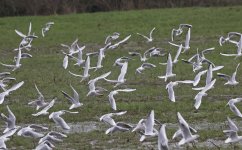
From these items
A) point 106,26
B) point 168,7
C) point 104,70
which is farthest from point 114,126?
point 168,7

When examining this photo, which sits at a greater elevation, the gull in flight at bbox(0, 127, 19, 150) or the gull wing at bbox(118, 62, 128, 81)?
the gull in flight at bbox(0, 127, 19, 150)

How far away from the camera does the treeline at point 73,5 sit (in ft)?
117

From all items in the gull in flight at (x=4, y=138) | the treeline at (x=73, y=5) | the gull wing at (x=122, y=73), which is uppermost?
the gull in flight at (x=4, y=138)

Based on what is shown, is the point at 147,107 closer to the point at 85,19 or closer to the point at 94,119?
the point at 94,119

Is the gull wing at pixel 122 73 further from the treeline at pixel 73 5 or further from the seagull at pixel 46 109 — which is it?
the treeline at pixel 73 5

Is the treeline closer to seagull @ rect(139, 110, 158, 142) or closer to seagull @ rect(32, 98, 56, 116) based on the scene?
seagull @ rect(32, 98, 56, 116)

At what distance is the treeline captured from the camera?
35.7m

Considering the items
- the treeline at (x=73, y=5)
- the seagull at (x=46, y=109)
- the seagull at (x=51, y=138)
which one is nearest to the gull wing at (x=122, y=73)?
the seagull at (x=46, y=109)

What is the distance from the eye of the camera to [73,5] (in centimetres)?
3653

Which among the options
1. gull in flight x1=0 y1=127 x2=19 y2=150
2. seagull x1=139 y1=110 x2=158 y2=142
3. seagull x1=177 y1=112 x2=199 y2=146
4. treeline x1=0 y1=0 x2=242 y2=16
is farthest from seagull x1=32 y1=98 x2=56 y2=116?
treeline x1=0 y1=0 x2=242 y2=16

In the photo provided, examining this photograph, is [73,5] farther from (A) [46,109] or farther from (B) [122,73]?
(A) [46,109]

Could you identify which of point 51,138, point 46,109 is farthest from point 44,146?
point 46,109

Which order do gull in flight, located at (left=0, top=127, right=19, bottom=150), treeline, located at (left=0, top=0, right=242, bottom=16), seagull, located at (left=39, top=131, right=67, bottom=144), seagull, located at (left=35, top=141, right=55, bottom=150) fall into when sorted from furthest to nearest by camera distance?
treeline, located at (left=0, top=0, right=242, bottom=16) < seagull, located at (left=39, top=131, right=67, bottom=144) < gull in flight, located at (left=0, top=127, right=19, bottom=150) < seagull, located at (left=35, top=141, right=55, bottom=150)

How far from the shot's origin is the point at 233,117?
1233 centimetres
